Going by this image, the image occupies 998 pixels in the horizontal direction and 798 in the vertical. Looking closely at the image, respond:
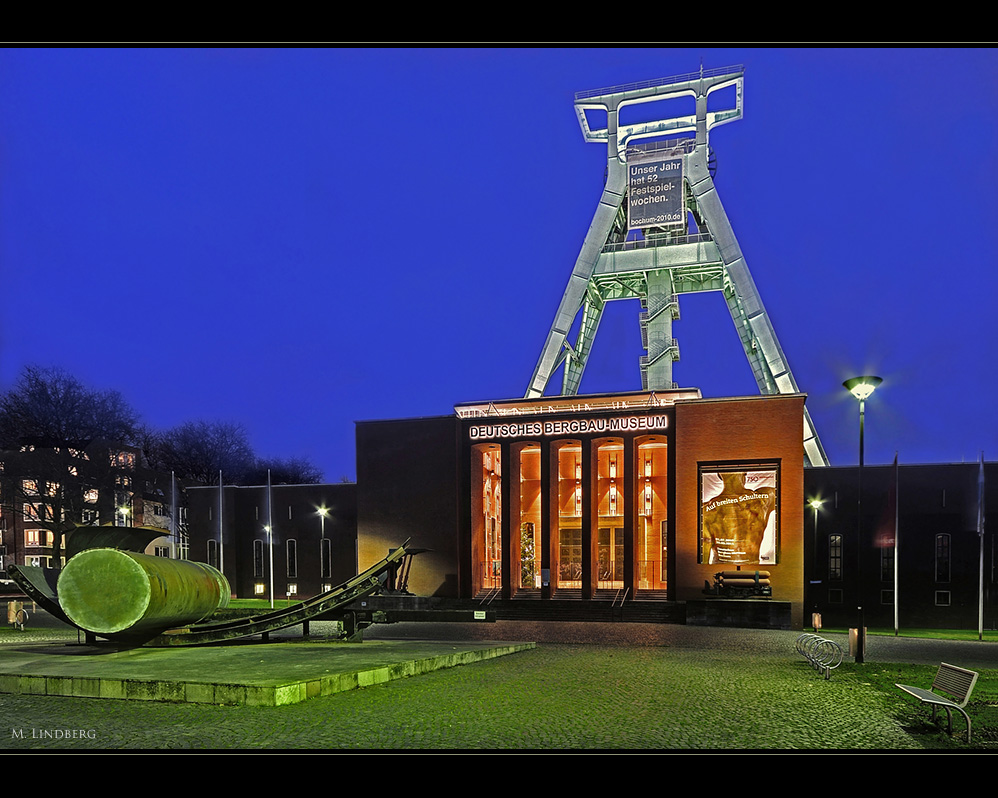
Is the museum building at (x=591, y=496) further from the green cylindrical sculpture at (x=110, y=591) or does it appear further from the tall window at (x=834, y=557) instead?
the green cylindrical sculpture at (x=110, y=591)

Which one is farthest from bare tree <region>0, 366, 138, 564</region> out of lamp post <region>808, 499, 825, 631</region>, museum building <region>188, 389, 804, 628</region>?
lamp post <region>808, 499, 825, 631</region>

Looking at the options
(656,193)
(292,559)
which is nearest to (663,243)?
(656,193)

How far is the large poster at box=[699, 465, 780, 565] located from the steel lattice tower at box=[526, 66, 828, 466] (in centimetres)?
1424

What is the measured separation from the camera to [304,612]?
56.0 feet

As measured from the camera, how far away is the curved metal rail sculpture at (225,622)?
15.2 meters

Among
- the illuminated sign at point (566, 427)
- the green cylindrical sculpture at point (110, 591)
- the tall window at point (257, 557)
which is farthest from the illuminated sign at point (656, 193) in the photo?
the green cylindrical sculpture at point (110, 591)

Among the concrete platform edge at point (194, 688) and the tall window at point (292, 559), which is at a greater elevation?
the concrete platform edge at point (194, 688)

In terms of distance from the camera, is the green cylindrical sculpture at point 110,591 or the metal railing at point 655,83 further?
the metal railing at point 655,83

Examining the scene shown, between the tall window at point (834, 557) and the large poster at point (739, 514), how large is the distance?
674cm

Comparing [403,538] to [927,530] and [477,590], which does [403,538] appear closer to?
[477,590]

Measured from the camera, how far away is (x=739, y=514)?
29.8 m

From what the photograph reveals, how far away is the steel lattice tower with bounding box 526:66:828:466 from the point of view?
44.6 m

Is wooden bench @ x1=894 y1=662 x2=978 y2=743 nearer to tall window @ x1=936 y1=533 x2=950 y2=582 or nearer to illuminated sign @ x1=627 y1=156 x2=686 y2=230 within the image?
tall window @ x1=936 y1=533 x2=950 y2=582

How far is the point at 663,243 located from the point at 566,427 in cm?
1796
